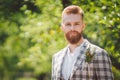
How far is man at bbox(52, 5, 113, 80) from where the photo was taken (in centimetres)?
522

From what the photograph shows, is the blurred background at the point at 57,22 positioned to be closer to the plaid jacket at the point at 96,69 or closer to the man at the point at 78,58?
the man at the point at 78,58

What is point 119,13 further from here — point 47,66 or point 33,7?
point 47,66

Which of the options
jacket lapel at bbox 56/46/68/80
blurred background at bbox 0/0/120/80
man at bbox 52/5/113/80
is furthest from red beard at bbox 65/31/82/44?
blurred background at bbox 0/0/120/80

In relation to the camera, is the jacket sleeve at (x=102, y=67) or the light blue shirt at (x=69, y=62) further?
the light blue shirt at (x=69, y=62)

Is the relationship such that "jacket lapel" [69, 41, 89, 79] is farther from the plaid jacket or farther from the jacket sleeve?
the jacket sleeve

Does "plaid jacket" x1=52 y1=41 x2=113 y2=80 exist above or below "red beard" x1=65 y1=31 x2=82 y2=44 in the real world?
below

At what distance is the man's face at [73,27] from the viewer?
541 centimetres

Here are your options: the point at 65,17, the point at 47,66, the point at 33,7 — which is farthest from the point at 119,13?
the point at 47,66

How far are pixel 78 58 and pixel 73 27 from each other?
0.38 meters

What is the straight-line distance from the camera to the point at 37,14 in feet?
32.2

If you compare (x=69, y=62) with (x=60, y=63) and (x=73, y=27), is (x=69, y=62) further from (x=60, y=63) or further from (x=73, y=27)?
(x=73, y=27)

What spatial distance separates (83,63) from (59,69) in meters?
0.33

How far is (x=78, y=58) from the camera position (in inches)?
211

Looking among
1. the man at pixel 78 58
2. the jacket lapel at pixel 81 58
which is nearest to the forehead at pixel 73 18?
the man at pixel 78 58
